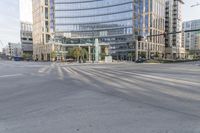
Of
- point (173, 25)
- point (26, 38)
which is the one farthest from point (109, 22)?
point (26, 38)

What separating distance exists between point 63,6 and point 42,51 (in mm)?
28388

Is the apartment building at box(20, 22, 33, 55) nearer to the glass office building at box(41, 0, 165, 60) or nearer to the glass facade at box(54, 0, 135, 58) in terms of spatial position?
the glass office building at box(41, 0, 165, 60)

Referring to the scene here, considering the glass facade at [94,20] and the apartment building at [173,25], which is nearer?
the glass facade at [94,20]

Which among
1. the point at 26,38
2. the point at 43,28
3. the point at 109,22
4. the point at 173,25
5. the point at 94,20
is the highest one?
the point at 173,25

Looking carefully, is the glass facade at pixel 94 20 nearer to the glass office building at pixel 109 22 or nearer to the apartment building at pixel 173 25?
the glass office building at pixel 109 22

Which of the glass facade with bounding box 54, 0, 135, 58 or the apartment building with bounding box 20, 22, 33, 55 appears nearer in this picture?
the glass facade with bounding box 54, 0, 135, 58

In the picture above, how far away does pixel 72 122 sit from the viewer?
421 cm

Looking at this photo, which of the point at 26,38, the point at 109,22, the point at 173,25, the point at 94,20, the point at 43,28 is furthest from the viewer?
the point at 26,38

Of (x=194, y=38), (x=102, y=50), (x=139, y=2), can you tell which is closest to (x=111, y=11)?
(x=139, y=2)

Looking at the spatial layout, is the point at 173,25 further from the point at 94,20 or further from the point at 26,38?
the point at 26,38

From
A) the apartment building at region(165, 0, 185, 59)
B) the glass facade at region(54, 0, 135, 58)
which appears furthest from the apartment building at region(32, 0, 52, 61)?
the apartment building at region(165, 0, 185, 59)

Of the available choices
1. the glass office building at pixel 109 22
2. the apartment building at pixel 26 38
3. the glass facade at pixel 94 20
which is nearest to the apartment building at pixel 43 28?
the glass office building at pixel 109 22

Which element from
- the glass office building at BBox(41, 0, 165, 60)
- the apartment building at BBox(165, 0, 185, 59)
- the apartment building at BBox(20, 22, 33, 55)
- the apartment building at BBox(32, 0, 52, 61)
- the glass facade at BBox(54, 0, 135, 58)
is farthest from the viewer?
the apartment building at BBox(20, 22, 33, 55)

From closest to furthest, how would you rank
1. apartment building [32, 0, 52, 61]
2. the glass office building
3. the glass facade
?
1. the glass office building
2. the glass facade
3. apartment building [32, 0, 52, 61]
